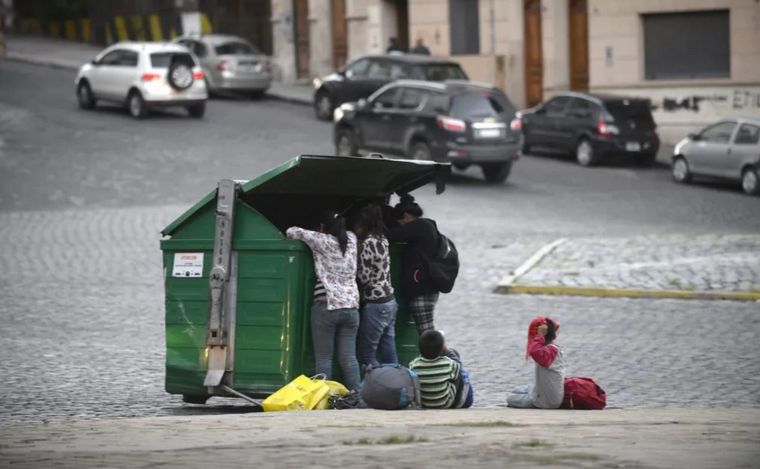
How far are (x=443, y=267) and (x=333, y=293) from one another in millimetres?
1050

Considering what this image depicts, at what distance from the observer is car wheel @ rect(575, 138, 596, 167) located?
32438 mm

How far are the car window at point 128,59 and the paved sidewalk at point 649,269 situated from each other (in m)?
17.2

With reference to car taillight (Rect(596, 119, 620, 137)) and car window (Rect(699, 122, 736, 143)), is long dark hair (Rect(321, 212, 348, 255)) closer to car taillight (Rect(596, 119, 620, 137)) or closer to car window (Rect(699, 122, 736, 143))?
car window (Rect(699, 122, 736, 143))

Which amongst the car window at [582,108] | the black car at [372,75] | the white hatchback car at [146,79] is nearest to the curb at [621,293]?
the car window at [582,108]

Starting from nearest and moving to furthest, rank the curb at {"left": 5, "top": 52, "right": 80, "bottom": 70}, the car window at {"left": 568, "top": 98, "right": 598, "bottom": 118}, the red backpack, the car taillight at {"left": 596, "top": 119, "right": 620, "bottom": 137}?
the red backpack
the car taillight at {"left": 596, "top": 119, "right": 620, "bottom": 137}
the car window at {"left": 568, "top": 98, "right": 598, "bottom": 118}
the curb at {"left": 5, "top": 52, "right": 80, "bottom": 70}

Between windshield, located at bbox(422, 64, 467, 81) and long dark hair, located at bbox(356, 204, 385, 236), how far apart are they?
22.7 m

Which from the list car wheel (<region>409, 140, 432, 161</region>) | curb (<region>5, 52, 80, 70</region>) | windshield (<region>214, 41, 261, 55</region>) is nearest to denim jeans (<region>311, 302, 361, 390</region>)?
car wheel (<region>409, 140, 432, 161</region>)

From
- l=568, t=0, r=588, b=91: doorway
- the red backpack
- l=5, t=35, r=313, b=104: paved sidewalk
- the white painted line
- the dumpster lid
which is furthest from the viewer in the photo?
l=5, t=35, r=313, b=104: paved sidewalk

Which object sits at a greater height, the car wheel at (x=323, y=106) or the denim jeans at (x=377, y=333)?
the car wheel at (x=323, y=106)

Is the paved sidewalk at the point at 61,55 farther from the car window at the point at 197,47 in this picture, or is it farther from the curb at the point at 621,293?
the curb at the point at 621,293

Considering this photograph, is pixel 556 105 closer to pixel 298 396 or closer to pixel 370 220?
pixel 370 220

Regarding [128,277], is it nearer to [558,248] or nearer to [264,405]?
[558,248]

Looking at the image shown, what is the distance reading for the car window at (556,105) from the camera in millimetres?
33531

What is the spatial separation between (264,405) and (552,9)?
29.1 metres
